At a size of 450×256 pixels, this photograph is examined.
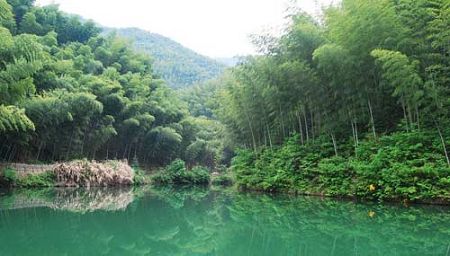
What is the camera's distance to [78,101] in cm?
1382

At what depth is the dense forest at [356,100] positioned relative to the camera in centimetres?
902

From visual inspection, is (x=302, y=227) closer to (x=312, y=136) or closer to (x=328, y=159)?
(x=328, y=159)

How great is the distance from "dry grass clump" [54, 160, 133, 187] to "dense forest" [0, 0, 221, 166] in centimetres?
131

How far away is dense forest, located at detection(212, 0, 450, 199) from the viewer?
355 inches

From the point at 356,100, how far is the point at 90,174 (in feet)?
30.9

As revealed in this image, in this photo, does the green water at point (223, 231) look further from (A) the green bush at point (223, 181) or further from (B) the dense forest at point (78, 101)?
(A) the green bush at point (223, 181)

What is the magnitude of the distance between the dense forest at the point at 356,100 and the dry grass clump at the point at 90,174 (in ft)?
15.6

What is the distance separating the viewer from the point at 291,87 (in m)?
12.7

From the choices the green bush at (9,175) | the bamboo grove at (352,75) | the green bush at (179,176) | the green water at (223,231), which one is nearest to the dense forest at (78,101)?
the green bush at (9,175)

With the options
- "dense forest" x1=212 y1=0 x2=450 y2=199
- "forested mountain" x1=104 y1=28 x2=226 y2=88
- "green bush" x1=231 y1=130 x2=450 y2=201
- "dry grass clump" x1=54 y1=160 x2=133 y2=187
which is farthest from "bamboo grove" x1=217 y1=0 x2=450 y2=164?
"forested mountain" x1=104 y1=28 x2=226 y2=88

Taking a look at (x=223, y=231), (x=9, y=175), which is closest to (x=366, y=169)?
(x=223, y=231)

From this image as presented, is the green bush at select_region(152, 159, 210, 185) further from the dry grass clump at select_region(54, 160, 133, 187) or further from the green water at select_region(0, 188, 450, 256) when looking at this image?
the green water at select_region(0, 188, 450, 256)

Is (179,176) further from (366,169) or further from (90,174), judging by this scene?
(366,169)

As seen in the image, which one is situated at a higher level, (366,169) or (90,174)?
(366,169)
